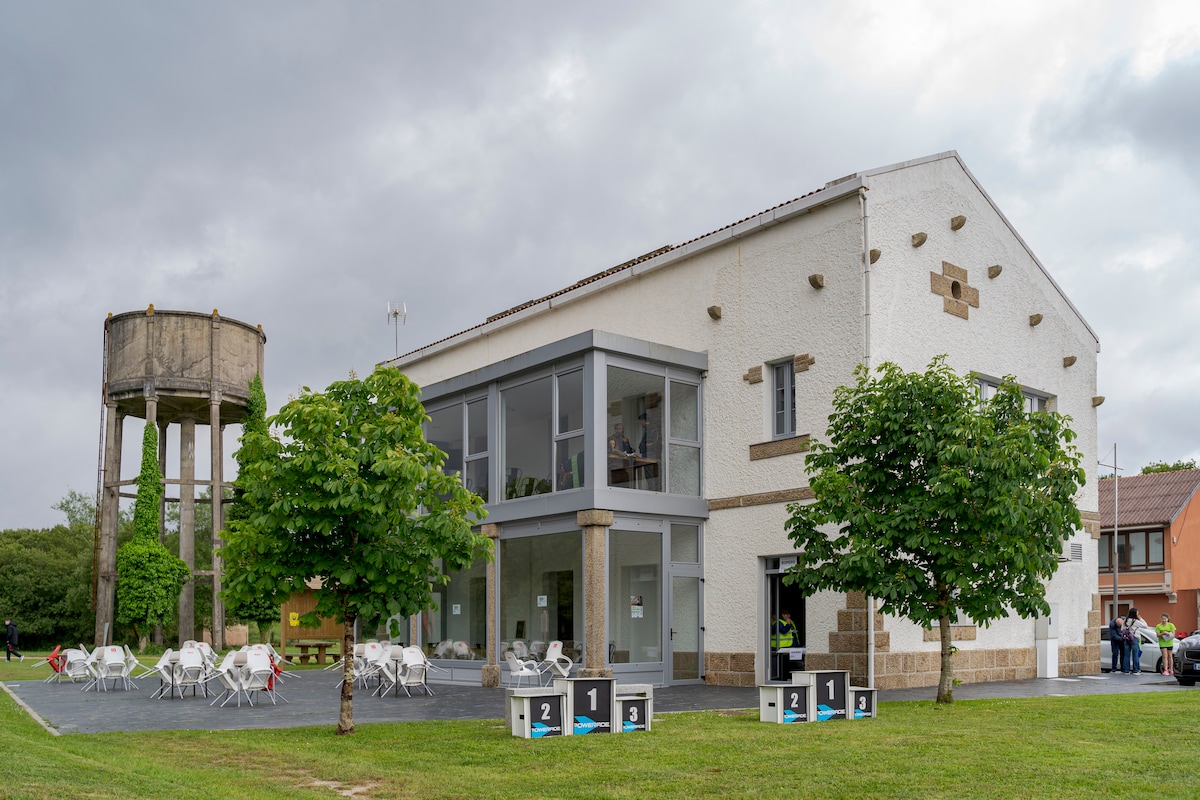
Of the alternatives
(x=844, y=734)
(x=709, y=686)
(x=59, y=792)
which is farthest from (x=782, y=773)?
(x=709, y=686)

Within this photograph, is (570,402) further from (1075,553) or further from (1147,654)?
(1147,654)

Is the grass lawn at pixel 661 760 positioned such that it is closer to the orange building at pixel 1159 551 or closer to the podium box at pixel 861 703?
the podium box at pixel 861 703

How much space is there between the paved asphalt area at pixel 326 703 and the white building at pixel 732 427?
3.28 feet

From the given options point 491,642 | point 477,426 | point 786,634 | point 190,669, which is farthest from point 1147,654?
point 190,669

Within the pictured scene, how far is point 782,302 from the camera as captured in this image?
65.0ft

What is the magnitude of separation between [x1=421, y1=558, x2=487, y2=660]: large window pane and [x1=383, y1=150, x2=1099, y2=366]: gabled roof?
20.2 feet

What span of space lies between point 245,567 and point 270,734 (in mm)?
1912

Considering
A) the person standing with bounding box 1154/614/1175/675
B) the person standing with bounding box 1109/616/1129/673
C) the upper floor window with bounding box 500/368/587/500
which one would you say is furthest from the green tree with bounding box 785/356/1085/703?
the person standing with bounding box 1154/614/1175/675

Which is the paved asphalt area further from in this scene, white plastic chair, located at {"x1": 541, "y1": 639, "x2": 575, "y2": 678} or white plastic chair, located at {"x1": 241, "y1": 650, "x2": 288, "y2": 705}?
white plastic chair, located at {"x1": 541, "y1": 639, "x2": 575, "y2": 678}

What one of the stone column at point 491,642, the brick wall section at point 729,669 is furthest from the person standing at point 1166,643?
the stone column at point 491,642

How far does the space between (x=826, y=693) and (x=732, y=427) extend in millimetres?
7458

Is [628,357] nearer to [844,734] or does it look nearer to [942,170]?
[942,170]

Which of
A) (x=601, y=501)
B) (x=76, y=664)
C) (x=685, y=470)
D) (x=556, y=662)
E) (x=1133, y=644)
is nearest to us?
(x=601, y=501)

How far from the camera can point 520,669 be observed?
18.3 meters
